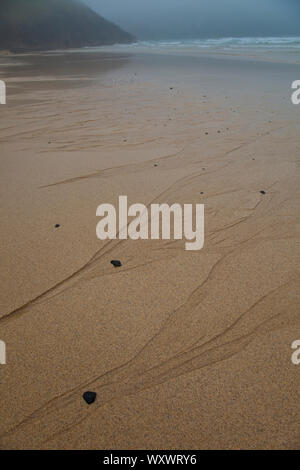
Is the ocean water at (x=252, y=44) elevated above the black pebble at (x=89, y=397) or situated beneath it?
elevated above

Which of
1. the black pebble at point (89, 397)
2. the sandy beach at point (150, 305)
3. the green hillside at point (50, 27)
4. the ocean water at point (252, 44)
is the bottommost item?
the black pebble at point (89, 397)

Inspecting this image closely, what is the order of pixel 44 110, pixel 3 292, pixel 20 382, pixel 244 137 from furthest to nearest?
pixel 44 110
pixel 244 137
pixel 3 292
pixel 20 382

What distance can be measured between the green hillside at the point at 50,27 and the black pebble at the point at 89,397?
45.9 meters

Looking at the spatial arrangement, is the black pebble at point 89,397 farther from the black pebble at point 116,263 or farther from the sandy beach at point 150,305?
the black pebble at point 116,263

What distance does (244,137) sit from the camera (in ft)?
16.2

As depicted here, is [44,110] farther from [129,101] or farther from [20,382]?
[20,382]

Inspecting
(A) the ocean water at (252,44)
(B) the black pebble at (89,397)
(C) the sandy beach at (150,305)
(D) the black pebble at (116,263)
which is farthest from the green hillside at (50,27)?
(B) the black pebble at (89,397)

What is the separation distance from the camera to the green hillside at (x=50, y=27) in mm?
44531

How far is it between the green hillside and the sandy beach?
43592 mm

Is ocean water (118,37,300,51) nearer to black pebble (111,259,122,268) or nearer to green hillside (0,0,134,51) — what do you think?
green hillside (0,0,134,51)

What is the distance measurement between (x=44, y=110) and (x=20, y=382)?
6548mm

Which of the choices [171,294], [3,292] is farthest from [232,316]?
[3,292]

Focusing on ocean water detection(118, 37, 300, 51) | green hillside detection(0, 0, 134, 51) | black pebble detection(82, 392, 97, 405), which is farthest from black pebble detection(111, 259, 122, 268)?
green hillside detection(0, 0, 134, 51)

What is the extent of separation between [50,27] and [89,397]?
2549 inches
